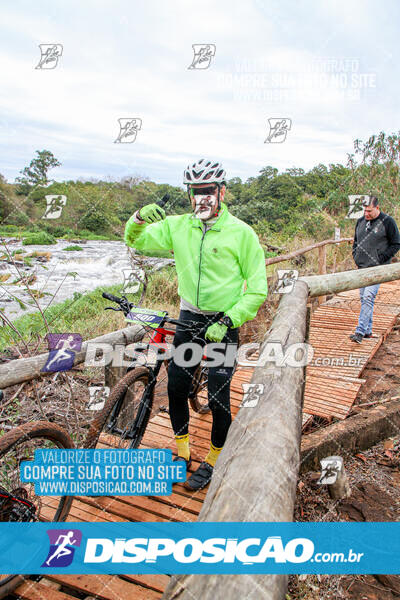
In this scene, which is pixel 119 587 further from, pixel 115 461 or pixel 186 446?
pixel 186 446

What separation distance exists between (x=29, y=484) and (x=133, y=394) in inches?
29.4

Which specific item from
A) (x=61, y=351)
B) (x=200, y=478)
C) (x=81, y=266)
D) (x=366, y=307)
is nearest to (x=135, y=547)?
(x=200, y=478)

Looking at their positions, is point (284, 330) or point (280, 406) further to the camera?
point (284, 330)

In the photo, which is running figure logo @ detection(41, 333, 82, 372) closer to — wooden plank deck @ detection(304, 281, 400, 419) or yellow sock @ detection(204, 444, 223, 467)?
yellow sock @ detection(204, 444, 223, 467)

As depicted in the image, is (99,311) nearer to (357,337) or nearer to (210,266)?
(357,337)

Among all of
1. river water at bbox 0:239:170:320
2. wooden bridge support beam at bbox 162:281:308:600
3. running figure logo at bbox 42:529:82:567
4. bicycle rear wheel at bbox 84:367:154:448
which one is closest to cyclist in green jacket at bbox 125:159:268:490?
bicycle rear wheel at bbox 84:367:154:448

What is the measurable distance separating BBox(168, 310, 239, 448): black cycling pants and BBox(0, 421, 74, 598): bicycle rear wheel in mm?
653

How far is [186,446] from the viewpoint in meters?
2.52

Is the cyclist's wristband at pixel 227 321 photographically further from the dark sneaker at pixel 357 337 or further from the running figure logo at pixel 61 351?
the dark sneaker at pixel 357 337

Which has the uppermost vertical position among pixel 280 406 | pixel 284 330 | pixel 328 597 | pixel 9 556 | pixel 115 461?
pixel 284 330

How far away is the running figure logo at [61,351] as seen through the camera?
1.92 m

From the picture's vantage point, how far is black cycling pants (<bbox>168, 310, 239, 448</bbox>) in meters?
2.29

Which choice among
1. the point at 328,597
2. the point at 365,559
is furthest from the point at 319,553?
the point at 365,559

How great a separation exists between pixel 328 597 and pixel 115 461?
4.21 feet
